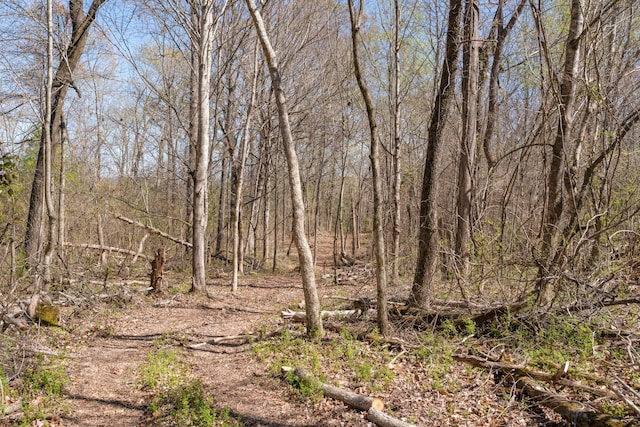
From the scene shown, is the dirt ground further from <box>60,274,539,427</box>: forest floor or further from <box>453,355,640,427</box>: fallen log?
<box>453,355,640,427</box>: fallen log

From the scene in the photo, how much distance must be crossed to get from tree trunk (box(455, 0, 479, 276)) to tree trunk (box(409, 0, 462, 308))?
1.05 ft

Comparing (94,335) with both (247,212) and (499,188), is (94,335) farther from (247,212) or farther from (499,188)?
(247,212)

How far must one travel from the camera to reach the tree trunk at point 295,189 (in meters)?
6.78

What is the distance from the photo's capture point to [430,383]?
5.27m

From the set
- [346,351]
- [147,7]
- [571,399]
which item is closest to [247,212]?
[147,7]

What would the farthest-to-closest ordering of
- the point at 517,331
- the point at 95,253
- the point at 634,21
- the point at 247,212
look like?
the point at 247,212 → the point at 95,253 → the point at 634,21 → the point at 517,331

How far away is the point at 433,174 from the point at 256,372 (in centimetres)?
420

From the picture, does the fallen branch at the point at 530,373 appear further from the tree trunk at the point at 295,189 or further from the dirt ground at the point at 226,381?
the tree trunk at the point at 295,189

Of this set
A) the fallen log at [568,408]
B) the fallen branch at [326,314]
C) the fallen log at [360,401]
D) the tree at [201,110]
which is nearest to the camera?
the fallen log at [568,408]

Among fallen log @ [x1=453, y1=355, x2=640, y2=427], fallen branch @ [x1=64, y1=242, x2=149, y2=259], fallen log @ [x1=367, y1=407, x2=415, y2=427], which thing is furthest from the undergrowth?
fallen branch @ [x1=64, y1=242, x2=149, y2=259]

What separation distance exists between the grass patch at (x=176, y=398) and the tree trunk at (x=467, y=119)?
4.38 meters

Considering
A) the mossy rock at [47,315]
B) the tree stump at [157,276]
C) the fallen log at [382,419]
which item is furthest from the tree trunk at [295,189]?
the tree stump at [157,276]

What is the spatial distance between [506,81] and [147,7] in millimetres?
10178

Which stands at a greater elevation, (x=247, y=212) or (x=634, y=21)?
(x=634, y=21)
